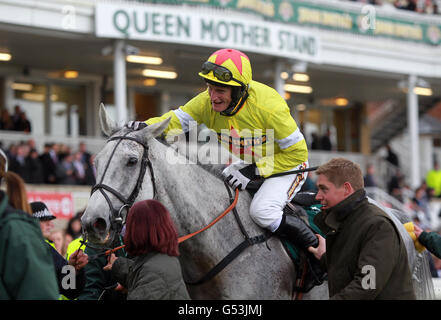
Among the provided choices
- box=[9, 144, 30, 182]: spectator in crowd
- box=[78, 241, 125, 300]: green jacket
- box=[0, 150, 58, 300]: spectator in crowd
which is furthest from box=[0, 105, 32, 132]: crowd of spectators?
box=[0, 150, 58, 300]: spectator in crowd

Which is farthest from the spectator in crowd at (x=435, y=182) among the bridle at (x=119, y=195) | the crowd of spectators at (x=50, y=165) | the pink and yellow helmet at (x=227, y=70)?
the bridle at (x=119, y=195)

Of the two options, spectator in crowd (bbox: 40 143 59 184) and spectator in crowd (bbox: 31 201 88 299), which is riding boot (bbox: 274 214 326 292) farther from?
spectator in crowd (bbox: 40 143 59 184)

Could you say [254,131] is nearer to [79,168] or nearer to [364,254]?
[364,254]

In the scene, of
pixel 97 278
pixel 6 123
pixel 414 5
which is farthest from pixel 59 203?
pixel 414 5

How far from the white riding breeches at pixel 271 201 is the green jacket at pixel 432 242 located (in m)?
0.99

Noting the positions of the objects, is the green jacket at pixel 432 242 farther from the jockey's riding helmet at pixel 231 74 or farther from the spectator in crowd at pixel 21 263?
the spectator in crowd at pixel 21 263

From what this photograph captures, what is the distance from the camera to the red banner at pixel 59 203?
42.2 feet

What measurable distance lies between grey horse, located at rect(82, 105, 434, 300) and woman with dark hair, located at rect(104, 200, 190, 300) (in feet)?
2.34

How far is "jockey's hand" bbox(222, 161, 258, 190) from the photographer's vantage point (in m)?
4.79

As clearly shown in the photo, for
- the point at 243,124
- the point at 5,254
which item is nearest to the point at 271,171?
the point at 243,124

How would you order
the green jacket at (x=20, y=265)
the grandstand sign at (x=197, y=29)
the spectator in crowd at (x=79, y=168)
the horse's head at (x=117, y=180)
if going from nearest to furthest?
the green jacket at (x=20, y=265) → the horse's head at (x=117, y=180) → the spectator in crowd at (x=79, y=168) → the grandstand sign at (x=197, y=29)

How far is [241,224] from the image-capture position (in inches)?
181

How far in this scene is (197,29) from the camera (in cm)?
1591

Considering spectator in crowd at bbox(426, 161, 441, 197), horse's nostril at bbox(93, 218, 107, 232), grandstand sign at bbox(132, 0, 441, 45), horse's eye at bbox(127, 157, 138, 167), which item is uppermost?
grandstand sign at bbox(132, 0, 441, 45)
